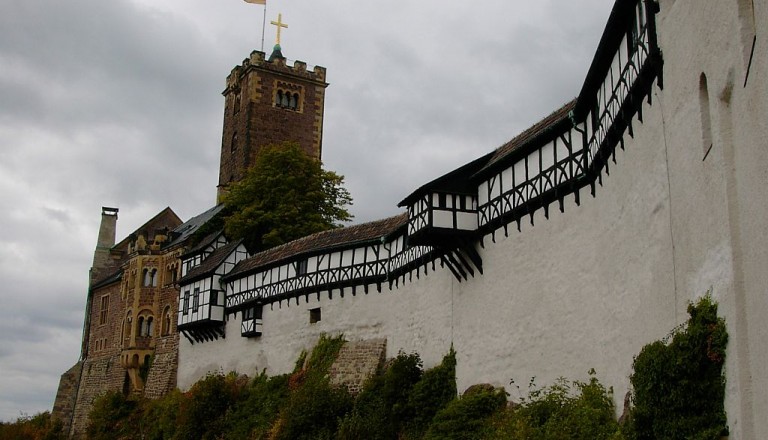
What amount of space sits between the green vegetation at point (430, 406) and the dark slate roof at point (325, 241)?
152 inches

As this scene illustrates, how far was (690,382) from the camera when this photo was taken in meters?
12.3

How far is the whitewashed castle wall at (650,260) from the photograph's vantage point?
10.9 meters

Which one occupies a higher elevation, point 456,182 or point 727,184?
point 456,182

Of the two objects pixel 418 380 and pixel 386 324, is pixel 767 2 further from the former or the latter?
pixel 386 324

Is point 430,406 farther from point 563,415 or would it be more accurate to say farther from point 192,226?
point 192,226

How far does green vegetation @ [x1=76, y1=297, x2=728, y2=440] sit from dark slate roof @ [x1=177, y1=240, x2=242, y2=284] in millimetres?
5680

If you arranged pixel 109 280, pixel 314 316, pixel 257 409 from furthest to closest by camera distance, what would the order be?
pixel 109 280, pixel 314 316, pixel 257 409

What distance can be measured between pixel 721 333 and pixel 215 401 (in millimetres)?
27483

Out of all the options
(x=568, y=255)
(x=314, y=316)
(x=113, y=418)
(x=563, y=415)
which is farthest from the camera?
(x=113, y=418)

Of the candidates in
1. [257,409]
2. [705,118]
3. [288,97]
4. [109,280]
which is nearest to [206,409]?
[257,409]

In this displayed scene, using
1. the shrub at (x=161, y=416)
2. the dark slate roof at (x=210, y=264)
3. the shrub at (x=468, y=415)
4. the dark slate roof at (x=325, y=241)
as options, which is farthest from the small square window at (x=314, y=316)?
the shrub at (x=468, y=415)

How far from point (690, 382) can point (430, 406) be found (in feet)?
44.7

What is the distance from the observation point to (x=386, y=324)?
1208 inches

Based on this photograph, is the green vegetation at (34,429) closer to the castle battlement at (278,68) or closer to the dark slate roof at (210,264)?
the dark slate roof at (210,264)
